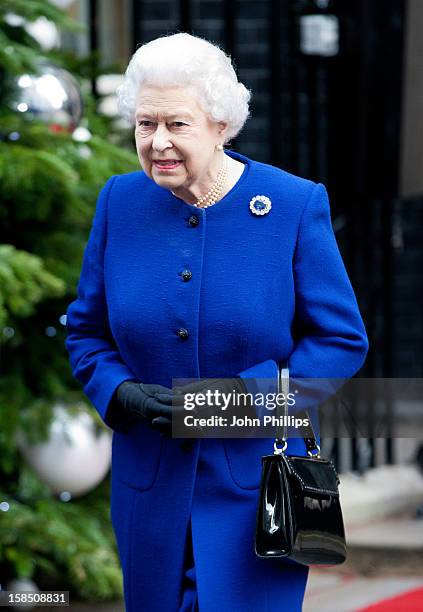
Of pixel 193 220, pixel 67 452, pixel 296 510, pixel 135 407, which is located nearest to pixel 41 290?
pixel 67 452

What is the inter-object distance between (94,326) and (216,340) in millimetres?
347

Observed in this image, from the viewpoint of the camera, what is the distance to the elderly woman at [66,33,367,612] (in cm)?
276

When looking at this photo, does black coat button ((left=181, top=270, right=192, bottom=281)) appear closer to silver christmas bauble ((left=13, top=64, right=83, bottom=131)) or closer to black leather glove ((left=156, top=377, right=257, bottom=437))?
black leather glove ((left=156, top=377, right=257, bottom=437))

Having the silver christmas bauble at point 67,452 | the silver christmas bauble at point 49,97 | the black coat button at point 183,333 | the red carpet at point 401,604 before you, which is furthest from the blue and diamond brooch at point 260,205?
the red carpet at point 401,604

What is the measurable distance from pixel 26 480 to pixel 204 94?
2.29 m

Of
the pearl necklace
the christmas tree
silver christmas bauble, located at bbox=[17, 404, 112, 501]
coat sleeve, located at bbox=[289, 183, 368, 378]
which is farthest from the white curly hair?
silver christmas bauble, located at bbox=[17, 404, 112, 501]

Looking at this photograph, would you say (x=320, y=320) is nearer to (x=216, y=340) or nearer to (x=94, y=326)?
(x=216, y=340)

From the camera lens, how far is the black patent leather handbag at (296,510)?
8.75ft

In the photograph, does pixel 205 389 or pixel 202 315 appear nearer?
pixel 205 389

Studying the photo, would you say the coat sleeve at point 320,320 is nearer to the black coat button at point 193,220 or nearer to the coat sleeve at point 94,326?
→ the black coat button at point 193,220

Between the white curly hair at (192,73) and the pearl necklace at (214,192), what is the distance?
129 mm

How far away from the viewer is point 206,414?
2717 millimetres

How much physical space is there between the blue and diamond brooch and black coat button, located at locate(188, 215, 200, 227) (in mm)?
122

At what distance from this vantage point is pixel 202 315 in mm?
2832
